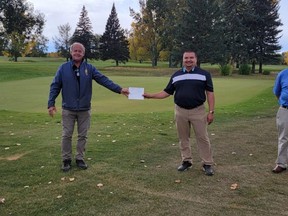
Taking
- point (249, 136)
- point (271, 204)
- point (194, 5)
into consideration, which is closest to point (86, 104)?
point (271, 204)

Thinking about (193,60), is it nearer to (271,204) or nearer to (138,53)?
(271,204)

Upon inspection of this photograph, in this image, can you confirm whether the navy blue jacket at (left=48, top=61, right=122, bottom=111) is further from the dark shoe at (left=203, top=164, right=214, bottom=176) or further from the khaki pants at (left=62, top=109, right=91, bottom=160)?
the dark shoe at (left=203, top=164, right=214, bottom=176)

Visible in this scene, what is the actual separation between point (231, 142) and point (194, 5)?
42.3 meters

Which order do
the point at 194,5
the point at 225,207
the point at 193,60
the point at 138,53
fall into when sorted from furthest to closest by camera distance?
the point at 138,53 < the point at 194,5 < the point at 193,60 < the point at 225,207

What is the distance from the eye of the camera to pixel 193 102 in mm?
5539

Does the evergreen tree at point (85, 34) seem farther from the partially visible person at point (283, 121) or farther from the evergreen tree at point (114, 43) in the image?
the partially visible person at point (283, 121)

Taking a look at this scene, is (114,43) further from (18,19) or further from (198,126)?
(198,126)

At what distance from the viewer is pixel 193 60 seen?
550 centimetres

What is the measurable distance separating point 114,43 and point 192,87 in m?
58.8

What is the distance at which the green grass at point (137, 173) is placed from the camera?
14.4ft

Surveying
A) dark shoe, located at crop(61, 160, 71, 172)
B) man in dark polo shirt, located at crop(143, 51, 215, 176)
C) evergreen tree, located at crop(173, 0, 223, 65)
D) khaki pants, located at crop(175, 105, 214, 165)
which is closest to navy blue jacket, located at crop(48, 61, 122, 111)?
dark shoe, located at crop(61, 160, 71, 172)

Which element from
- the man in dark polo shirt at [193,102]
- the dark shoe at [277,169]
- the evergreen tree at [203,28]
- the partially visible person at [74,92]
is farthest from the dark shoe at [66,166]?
the evergreen tree at [203,28]

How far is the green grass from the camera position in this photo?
4395mm

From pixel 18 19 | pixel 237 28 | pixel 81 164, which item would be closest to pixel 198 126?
pixel 81 164
